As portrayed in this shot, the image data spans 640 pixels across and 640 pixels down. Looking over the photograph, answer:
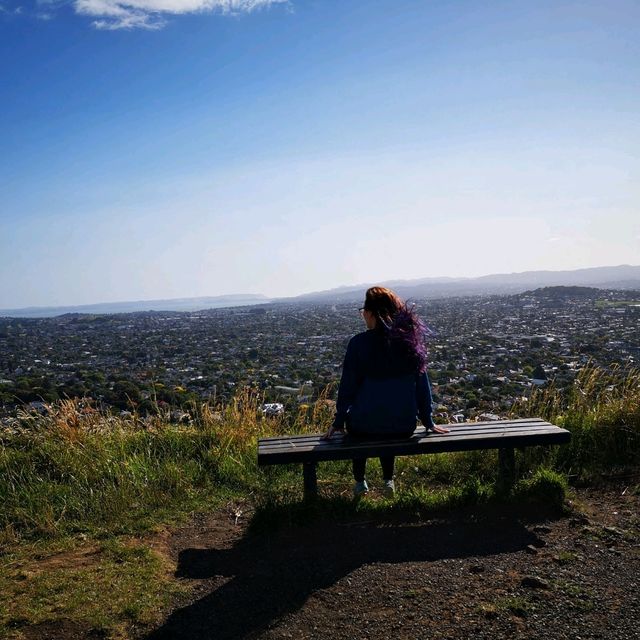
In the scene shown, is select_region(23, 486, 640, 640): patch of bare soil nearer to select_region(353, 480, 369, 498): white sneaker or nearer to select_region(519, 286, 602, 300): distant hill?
select_region(353, 480, 369, 498): white sneaker

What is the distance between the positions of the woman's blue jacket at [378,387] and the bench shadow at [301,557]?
2.14 feet

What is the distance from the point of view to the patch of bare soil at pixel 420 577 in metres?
2.38

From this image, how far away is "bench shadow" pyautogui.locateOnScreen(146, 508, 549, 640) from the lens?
2496 mm

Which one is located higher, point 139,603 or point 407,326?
point 407,326

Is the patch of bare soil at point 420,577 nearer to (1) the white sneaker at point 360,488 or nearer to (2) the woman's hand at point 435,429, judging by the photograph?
(1) the white sneaker at point 360,488

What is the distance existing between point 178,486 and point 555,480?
2728 mm

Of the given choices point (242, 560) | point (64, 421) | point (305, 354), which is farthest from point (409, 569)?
point (305, 354)

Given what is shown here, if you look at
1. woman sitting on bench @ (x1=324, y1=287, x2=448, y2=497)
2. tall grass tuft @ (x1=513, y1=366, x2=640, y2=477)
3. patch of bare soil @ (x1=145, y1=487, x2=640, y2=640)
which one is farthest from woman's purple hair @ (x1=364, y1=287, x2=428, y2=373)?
tall grass tuft @ (x1=513, y1=366, x2=640, y2=477)

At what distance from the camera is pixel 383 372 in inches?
147

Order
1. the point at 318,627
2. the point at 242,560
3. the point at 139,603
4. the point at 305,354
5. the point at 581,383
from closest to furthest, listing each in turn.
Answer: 1. the point at 318,627
2. the point at 139,603
3. the point at 242,560
4. the point at 581,383
5. the point at 305,354

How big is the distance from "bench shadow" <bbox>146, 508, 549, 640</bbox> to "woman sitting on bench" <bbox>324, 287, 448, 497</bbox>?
1.80 ft

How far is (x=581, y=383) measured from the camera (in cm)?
582

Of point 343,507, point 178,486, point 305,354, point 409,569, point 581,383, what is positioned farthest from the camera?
point 305,354

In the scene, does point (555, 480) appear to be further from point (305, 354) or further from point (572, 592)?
point (305, 354)
